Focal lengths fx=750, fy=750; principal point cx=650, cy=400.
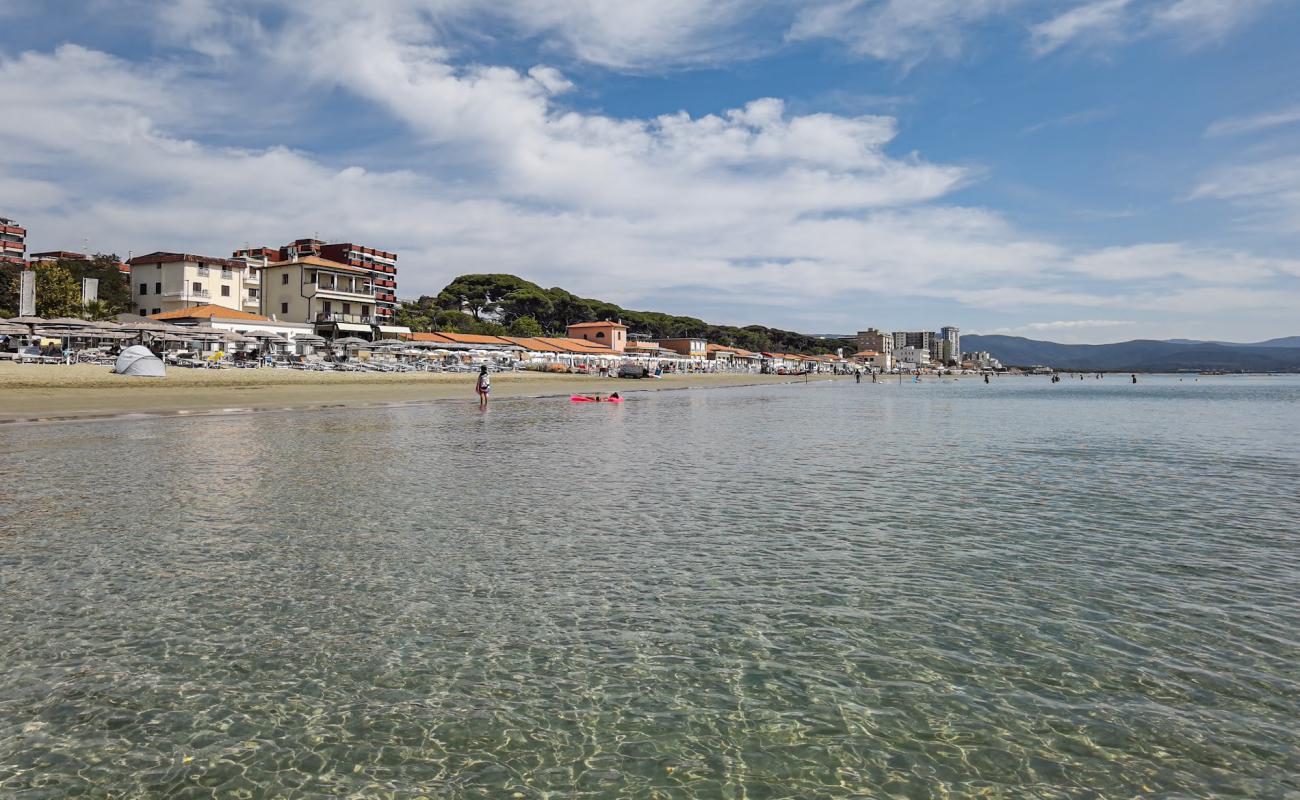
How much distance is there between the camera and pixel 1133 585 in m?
7.23

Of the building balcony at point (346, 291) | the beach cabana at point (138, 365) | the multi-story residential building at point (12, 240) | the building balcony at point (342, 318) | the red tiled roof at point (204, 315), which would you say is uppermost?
the multi-story residential building at point (12, 240)

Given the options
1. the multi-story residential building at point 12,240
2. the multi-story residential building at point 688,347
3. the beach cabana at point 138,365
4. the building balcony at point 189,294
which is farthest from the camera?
the multi-story residential building at point 688,347

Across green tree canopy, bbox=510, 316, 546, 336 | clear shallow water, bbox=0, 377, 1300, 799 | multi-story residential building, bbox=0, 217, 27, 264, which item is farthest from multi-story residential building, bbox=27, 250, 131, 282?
clear shallow water, bbox=0, 377, 1300, 799

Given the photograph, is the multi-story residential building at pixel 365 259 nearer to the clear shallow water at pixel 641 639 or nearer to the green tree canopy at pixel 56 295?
the green tree canopy at pixel 56 295

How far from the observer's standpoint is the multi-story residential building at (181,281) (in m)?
76.0

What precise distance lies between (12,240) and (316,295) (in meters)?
57.5

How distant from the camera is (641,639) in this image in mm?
5805

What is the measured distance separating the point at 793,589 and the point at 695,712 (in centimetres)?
267

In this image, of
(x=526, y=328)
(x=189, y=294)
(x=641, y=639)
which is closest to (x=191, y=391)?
(x=641, y=639)

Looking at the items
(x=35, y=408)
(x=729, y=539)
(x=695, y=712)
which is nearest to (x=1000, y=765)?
(x=695, y=712)

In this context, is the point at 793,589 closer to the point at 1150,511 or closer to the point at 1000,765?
the point at 1000,765

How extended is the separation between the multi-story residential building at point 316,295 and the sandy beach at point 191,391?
3142cm

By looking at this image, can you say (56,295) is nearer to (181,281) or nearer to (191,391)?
(181,281)

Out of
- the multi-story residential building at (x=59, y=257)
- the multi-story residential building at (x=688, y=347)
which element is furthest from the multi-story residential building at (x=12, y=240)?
the multi-story residential building at (x=688, y=347)
